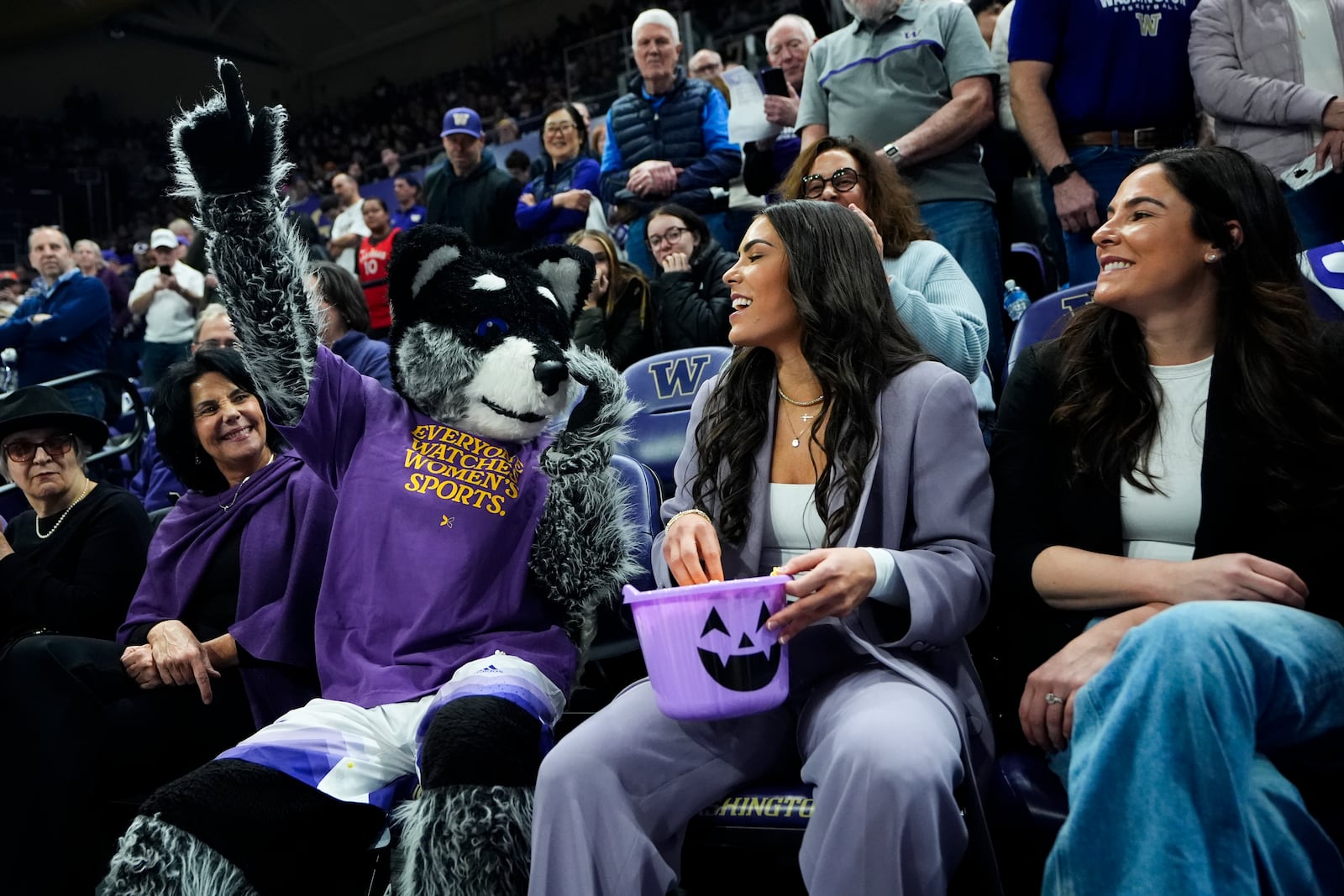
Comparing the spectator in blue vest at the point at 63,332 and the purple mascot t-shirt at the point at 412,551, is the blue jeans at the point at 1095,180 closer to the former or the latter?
the purple mascot t-shirt at the point at 412,551

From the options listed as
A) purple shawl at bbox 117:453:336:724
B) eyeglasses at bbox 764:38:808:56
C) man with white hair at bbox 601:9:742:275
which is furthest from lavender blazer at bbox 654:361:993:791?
eyeglasses at bbox 764:38:808:56

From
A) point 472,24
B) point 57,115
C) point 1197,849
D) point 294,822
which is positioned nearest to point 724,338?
point 294,822

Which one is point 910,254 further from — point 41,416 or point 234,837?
point 41,416

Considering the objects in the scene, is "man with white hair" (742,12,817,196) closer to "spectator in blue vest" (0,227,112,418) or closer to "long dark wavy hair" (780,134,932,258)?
"long dark wavy hair" (780,134,932,258)

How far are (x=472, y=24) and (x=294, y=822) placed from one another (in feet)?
62.8

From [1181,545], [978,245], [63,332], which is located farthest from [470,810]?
[63,332]

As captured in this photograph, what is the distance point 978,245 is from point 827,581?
2.13 metres

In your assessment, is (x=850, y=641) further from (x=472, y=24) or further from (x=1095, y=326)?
(x=472, y=24)

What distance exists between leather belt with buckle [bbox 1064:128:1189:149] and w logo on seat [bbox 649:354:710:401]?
128 centimetres

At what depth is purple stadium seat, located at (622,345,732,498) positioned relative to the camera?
10.0 feet

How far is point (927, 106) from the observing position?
353 centimetres

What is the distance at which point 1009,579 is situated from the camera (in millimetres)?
1751

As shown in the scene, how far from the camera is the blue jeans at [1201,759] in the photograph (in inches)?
49.3

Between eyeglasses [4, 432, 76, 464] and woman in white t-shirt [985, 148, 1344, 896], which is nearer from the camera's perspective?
woman in white t-shirt [985, 148, 1344, 896]
